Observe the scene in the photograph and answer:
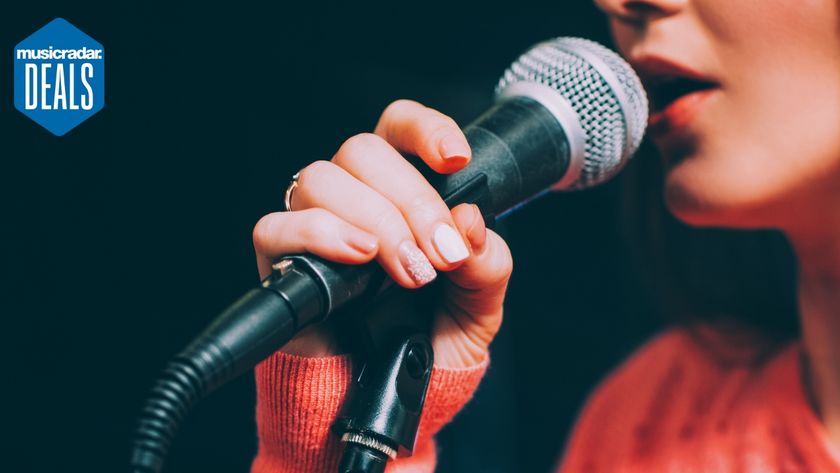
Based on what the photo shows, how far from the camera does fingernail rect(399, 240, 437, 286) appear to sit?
0.56m

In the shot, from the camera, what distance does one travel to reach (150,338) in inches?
54.9

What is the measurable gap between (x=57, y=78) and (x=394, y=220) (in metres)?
0.80

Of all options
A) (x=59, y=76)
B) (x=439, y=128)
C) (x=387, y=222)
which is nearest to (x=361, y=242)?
(x=387, y=222)

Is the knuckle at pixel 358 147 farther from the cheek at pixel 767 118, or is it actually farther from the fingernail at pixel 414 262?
the cheek at pixel 767 118

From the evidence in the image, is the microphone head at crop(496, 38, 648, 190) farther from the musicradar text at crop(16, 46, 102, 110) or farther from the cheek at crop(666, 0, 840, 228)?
the musicradar text at crop(16, 46, 102, 110)

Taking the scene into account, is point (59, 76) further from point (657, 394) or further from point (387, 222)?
point (657, 394)

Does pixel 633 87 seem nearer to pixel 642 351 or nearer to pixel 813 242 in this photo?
pixel 813 242

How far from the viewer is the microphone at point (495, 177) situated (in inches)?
17.3

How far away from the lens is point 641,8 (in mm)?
843

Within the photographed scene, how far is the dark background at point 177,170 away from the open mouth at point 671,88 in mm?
693

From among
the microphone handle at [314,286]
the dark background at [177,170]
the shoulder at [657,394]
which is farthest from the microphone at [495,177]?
the dark background at [177,170]

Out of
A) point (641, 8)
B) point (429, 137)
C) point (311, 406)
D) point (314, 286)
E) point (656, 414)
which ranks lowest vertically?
point (656, 414)

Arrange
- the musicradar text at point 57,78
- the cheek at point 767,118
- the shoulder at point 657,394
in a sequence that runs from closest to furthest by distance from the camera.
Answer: the cheek at point 767,118
the musicradar text at point 57,78
the shoulder at point 657,394

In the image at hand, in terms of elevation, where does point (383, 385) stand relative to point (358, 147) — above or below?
below
